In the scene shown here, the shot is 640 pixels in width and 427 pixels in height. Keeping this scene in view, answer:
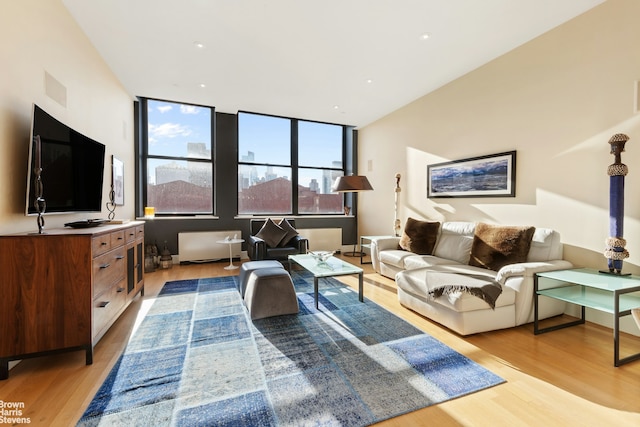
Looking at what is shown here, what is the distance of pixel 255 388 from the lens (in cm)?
173

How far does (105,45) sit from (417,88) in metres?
4.26

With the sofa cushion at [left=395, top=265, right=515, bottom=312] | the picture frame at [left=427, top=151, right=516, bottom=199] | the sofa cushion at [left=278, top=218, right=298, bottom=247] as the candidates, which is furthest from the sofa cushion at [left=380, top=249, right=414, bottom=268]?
the sofa cushion at [left=278, top=218, right=298, bottom=247]

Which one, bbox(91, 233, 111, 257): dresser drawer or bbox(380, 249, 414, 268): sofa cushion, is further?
bbox(380, 249, 414, 268): sofa cushion

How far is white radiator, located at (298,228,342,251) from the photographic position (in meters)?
6.17

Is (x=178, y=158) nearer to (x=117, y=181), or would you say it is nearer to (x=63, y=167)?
(x=117, y=181)

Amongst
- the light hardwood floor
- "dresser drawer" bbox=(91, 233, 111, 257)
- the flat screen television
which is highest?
the flat screen television

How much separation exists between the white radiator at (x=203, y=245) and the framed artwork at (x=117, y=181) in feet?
4.24

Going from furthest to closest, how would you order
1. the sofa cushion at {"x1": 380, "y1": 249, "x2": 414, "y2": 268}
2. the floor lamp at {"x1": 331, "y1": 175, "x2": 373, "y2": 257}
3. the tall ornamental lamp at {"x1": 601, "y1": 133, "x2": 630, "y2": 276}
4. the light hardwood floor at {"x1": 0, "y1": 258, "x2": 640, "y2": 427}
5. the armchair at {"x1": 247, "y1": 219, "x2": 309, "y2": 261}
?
the floor lamp at {"x1": 331, "y1": 175, "x2": 373, "y2": 257} < the armchair at {"x1": 247, "y1": 219, "x2": 309, "y2": 261} < the sofa cushion at {"x1": 380, "y1": 249, "x2": 414, "y2": 268} < the tall ornamental lamp at {"x1": 601, "y1": 133, "x2": 630, "y2": 276} < the light hardwood floor at {"x1": 0, "y1": 258, "x2": 640, "y2": 427}

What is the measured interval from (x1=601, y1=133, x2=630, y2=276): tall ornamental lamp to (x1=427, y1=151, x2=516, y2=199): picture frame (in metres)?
1.01

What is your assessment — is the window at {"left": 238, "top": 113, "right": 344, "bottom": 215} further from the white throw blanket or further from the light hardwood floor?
the white throw blanket

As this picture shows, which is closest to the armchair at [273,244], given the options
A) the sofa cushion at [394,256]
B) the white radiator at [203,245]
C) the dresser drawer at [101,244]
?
the white radiator at [203,245]

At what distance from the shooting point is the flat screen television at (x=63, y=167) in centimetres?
199

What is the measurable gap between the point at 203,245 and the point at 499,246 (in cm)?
475

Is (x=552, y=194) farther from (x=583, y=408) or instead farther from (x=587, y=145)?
(x=583, y=408)
